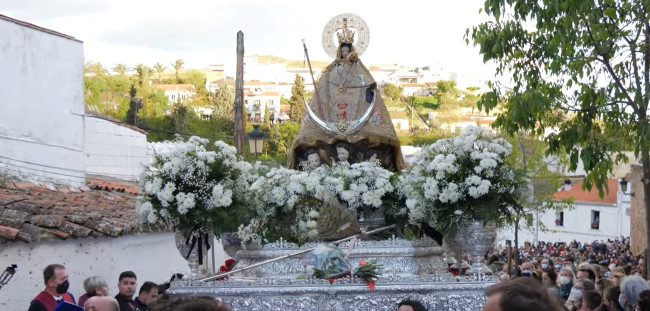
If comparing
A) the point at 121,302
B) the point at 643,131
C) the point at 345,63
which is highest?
the point at 345,63

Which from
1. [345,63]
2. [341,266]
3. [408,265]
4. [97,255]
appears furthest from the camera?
[97,255]

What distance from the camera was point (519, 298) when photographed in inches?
135

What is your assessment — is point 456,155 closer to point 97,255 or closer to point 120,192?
point 97,255

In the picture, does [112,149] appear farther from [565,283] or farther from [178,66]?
[178,66]

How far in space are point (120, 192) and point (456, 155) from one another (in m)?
10.5

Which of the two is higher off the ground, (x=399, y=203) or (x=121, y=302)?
(x=399, y=203)

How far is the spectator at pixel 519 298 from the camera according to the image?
11.1 ft

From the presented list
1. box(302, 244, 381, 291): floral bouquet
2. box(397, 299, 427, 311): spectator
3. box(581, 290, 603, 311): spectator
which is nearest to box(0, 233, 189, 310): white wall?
box(302, 244, 381, 291): floral bouquet

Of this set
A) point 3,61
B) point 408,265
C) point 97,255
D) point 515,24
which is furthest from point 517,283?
point 3,61

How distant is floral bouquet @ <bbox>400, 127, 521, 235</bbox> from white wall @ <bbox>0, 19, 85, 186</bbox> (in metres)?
8.83

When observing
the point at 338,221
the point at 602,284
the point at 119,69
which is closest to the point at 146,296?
the point at 338,221

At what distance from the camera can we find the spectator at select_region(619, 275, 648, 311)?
8297 millimetres

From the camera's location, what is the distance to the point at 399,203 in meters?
9.83

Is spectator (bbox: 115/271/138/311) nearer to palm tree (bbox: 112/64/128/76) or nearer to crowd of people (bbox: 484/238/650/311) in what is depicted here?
crowd of people (bbox: 484/238/650/311)
